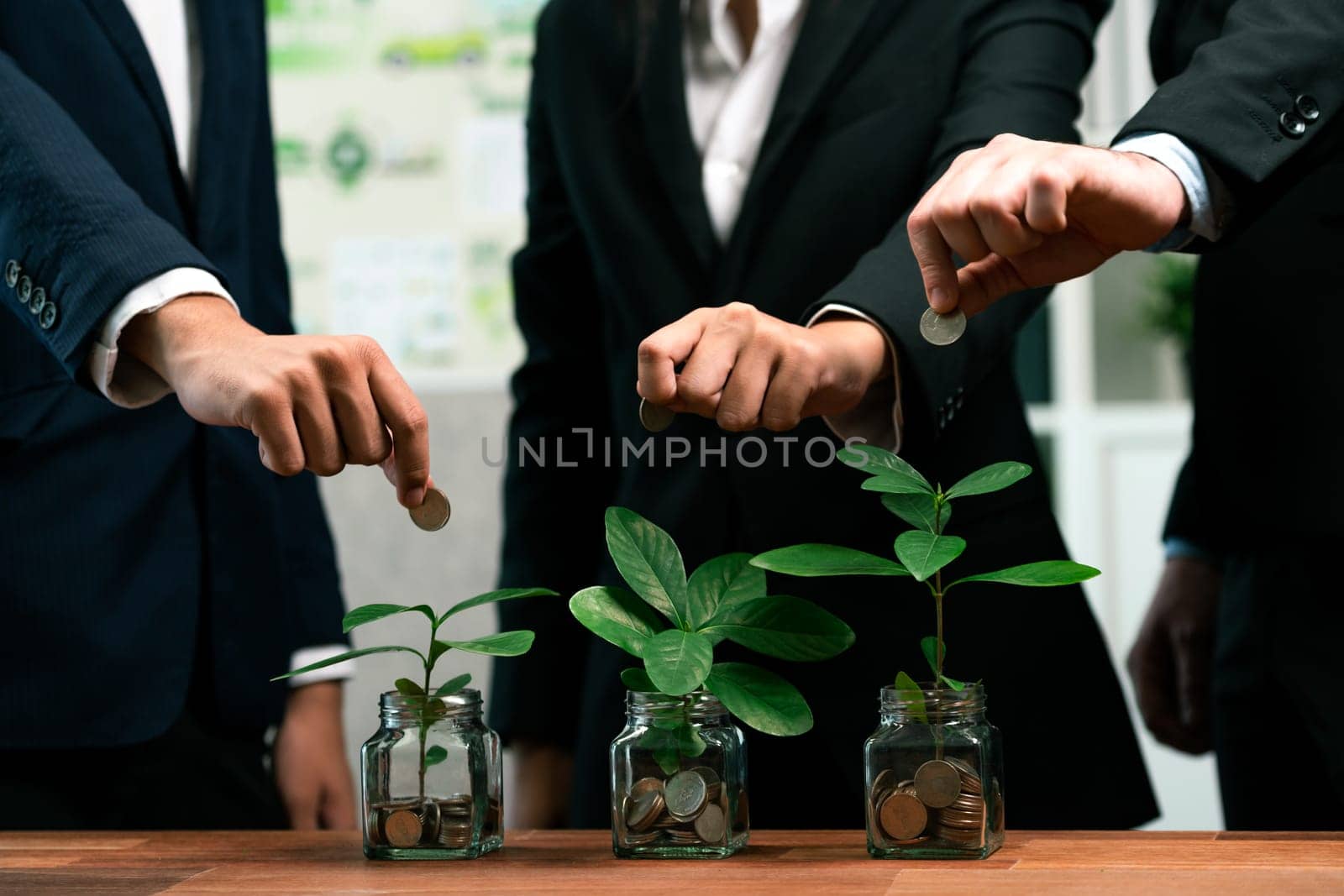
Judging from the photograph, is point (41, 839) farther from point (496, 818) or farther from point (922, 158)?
point (922, 158)

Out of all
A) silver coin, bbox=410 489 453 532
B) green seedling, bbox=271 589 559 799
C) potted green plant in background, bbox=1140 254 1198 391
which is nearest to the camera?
green seedling, bbox=271 589 559 799

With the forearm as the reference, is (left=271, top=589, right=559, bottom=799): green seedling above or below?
below

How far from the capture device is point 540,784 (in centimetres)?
123

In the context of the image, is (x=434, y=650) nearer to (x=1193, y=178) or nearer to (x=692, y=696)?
(x=692, y=696)

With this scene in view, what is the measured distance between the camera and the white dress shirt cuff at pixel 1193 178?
818 millimetres

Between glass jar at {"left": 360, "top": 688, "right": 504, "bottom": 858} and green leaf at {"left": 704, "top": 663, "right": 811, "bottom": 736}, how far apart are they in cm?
15

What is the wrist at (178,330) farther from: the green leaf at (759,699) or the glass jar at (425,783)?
the green leaf at (759,699)

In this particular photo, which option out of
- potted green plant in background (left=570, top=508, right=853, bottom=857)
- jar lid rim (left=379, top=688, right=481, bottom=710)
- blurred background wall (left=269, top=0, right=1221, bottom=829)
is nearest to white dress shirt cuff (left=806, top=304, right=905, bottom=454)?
potted green plant in background (left=570, top=508, right=853, bottom=857)

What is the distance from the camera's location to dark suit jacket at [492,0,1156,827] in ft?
3.48

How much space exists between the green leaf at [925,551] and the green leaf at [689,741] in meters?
0.15

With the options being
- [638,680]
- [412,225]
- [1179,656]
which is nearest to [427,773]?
[638,680]

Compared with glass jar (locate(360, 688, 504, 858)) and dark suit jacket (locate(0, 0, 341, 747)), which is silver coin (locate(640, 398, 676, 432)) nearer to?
glass jar (locate(360, 688, 504, 858))

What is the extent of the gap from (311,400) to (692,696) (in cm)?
28

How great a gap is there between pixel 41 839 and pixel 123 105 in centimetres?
59
